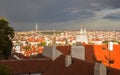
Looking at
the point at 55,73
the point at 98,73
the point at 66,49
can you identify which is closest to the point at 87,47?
the point at 66,49

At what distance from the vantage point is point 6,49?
47.9 metres

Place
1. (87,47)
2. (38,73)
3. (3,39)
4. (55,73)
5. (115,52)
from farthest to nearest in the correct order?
(3,39) < (87,47) < (115,52) < (38,73) < (55,73)

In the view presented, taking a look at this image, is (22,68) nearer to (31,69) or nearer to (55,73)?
(31,69)

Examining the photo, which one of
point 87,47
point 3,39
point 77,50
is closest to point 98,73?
point 77,50

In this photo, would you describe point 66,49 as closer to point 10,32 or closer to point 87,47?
point 87,47

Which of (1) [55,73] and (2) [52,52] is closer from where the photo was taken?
(1) [55,73]

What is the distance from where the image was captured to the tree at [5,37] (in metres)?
47.0

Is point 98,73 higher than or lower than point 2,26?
lower

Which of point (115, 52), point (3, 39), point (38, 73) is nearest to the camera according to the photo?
point (38, 73)

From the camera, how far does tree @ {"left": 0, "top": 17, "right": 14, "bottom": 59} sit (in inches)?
1851

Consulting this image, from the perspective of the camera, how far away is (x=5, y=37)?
47906mm

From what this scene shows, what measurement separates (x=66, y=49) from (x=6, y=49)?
310 inches

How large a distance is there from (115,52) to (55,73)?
11865mm

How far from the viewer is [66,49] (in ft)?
151
